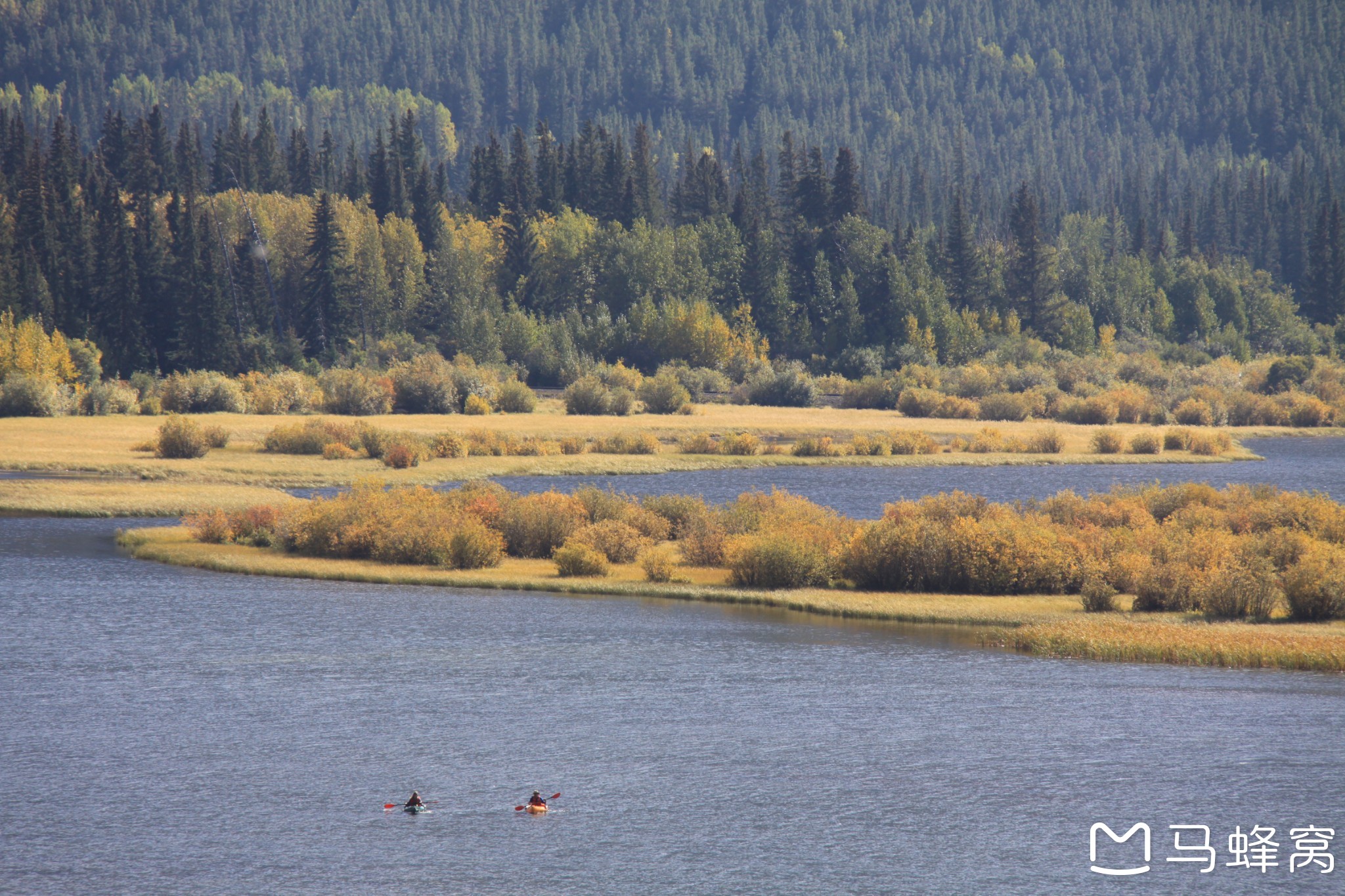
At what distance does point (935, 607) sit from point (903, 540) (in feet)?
10.6

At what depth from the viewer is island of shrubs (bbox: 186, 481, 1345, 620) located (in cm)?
3903

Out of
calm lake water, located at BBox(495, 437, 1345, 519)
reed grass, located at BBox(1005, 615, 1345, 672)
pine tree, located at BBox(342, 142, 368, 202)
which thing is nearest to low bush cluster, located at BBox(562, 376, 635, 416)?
calm lake water, located at BBox(495, 437, 1345, 519)

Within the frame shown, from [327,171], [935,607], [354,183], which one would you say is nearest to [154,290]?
[354,183]

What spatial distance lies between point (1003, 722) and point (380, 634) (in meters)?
16.5

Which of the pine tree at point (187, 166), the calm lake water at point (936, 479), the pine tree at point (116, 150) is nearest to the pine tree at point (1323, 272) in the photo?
the calm lake water at point (936, 479)

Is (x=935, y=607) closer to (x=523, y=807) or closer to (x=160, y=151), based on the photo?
(x=523, y=807)

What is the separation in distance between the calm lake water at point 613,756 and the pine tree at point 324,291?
8527 centimetres

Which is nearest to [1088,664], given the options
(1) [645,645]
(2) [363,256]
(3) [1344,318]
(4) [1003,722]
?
(4) [1003,722]

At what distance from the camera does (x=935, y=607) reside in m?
40.1

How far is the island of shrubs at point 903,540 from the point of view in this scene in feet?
128

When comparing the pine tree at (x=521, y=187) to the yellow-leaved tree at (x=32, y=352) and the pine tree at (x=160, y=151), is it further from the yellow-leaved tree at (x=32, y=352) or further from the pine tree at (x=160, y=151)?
the yellow-leaved tree at (x=32, y=352)

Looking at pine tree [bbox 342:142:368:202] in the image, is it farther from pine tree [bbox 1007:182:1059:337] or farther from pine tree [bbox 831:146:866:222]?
pine tree [bbox 1007:182:1059:337]

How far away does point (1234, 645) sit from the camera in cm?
3428

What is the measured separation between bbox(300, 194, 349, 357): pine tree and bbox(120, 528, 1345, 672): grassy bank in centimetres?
7128
